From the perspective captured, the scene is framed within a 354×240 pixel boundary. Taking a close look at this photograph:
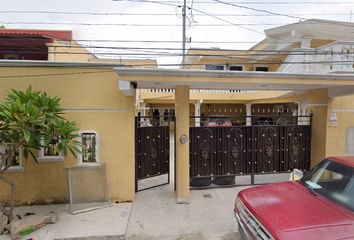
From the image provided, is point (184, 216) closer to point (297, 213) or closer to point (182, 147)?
point (182, 147)

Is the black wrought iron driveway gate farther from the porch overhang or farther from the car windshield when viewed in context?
the car windshield

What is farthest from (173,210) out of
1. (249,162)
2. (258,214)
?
(249,162)

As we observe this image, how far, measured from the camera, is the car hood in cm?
199

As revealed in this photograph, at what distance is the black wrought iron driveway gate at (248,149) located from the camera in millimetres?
5105

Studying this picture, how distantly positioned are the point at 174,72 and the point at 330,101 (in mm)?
4816

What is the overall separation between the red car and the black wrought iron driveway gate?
209 centimetres

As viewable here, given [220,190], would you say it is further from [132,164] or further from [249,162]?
[132,164]

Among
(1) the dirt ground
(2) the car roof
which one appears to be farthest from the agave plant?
(2) the car roof

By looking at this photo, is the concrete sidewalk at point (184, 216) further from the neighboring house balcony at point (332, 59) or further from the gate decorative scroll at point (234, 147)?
the neighboring house balcony at point (332, 59)

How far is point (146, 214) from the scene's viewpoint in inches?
160

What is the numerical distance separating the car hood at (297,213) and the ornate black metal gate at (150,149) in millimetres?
2727

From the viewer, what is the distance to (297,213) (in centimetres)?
231

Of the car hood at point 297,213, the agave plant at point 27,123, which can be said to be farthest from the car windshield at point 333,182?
the agave plant at point 27,123

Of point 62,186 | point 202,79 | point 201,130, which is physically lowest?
point 62,186
